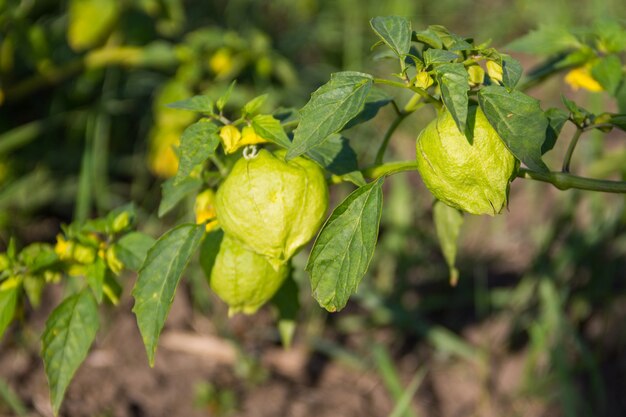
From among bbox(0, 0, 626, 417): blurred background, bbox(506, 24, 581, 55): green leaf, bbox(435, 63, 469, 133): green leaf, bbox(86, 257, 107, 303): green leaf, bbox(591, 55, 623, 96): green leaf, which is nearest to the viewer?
bbox(435, 63, 469, 133): green leaf

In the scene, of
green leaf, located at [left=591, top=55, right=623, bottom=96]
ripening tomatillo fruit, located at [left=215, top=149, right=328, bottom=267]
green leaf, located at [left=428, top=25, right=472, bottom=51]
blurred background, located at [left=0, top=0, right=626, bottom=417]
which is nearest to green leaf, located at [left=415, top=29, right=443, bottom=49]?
green leaf, located at [left=428, top=25, right=472, bottom=51]

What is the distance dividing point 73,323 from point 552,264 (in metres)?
1.30

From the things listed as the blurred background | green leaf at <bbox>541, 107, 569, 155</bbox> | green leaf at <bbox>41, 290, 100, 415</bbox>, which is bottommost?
the blurred background

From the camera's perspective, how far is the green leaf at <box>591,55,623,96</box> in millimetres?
1079

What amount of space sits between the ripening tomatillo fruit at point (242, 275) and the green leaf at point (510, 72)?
14.7 inches

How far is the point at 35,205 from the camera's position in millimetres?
2064

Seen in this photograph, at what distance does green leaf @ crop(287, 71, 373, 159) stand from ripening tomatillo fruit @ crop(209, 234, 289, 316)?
0.21 m

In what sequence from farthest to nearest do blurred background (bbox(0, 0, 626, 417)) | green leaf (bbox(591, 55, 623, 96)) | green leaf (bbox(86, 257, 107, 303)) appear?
blurred background (bbox(0, 0, 626, 417)) → green leaf (bbox(591, 55, 623, 96)) → green leaf (bbox(86, 257, 107, 303))

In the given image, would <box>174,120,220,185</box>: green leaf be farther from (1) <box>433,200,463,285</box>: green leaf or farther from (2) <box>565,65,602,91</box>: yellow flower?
(2) <box>565,65,602,91</box>: yellow flower

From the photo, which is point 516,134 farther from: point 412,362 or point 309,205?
point 412,362

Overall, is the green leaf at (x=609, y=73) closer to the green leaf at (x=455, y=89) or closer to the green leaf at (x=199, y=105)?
the green leaf at (x=455, y=89)

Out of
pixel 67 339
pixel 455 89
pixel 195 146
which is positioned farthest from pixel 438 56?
pixel 67 339

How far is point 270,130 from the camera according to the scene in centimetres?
88

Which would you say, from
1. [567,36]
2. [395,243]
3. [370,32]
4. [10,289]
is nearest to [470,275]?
[395,243]
